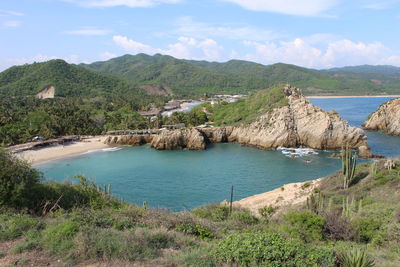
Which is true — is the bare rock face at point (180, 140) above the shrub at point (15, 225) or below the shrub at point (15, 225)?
below

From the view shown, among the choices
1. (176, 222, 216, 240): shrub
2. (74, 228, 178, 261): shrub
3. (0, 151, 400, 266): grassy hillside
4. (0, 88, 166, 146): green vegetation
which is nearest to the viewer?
(0, 151, 400, 266): grassy hillside

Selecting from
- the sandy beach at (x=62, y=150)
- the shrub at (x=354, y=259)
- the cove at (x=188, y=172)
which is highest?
the shrub at (x=354, y=259)

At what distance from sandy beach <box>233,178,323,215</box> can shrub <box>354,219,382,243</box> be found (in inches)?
391

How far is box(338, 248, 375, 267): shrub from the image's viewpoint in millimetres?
7871

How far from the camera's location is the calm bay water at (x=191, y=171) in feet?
102

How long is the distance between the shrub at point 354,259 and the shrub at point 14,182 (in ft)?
37.3

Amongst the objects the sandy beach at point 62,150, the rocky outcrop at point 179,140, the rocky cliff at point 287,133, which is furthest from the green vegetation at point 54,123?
the rocky outcrop at point 179,140

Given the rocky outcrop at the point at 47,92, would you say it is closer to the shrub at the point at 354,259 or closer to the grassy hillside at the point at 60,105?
the grassy hillside at the point at 60,105

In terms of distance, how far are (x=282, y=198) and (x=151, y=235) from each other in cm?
1947

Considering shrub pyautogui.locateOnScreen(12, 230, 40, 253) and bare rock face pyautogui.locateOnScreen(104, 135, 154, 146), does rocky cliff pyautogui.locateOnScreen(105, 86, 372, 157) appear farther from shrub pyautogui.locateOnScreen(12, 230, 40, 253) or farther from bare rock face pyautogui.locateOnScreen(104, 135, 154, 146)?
shrub pyautogui.locateOnScreen(12, 230, 40, 253)

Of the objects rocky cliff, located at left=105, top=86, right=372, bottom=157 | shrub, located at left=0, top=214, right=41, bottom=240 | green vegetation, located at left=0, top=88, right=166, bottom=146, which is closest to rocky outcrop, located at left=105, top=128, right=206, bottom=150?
rocky cliff, located at left=105, top=86, right=372, bottom=157

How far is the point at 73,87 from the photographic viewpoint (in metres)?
125

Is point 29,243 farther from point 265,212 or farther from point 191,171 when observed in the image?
point 191,171

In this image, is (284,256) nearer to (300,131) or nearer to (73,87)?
(300,131)
